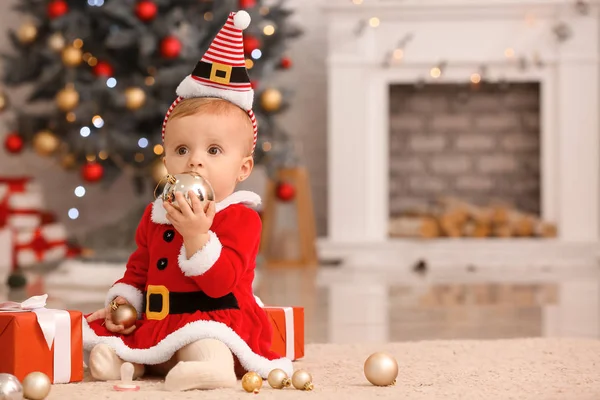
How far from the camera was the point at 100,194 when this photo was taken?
197 inches

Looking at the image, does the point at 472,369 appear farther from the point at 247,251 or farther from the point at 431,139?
the point at 431,139

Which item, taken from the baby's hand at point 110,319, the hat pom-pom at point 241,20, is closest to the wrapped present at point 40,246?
the baby's hand at point 110,319

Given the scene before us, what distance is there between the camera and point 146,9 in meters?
3.75

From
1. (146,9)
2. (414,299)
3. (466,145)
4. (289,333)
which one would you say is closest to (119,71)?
(146,9)

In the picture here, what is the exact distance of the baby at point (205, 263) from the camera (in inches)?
56.4

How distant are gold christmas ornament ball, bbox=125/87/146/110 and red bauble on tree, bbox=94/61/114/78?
0.17 meters

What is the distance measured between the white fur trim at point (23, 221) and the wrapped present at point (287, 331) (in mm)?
2549

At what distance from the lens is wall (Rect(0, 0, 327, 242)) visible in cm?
502

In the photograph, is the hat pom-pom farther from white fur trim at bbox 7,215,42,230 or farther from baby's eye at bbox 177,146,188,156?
white fur trim at bbox 7,215,42,230

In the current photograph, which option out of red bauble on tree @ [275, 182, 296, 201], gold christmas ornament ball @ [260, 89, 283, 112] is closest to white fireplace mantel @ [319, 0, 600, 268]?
red bauble on tree @ [275, 182, 296, 201]

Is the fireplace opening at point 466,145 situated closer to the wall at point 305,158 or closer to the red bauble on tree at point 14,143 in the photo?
the wall at point 305,158

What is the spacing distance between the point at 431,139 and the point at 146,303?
3.52 meters

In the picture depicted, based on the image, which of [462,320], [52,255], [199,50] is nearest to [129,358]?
[462,320]

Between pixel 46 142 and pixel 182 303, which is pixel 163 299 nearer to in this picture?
pixel 182 303
